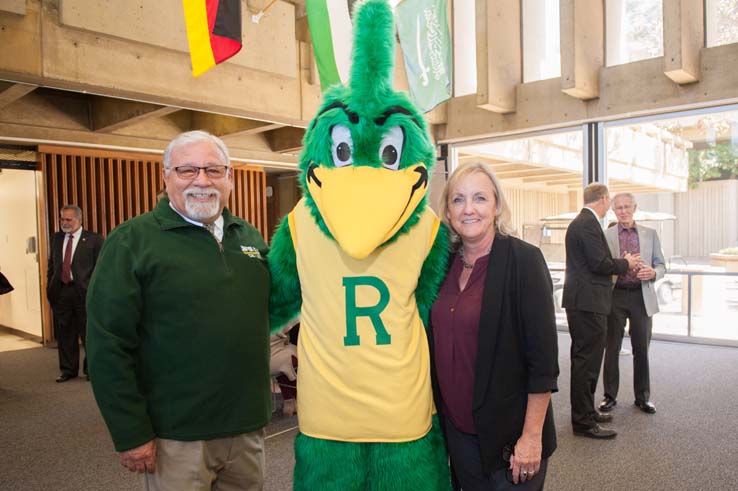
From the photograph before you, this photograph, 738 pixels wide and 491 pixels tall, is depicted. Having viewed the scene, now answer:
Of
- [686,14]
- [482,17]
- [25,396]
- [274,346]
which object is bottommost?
[25,396]

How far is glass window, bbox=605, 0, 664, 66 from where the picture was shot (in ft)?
20.8

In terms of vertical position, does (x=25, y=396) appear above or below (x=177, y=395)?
below

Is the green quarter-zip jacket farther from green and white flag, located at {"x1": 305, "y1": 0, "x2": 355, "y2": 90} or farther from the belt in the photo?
the belt

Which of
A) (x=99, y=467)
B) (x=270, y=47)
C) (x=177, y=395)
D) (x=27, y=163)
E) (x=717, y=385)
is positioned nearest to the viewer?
(x=177, y=395)

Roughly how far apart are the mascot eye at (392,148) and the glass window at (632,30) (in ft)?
19.2

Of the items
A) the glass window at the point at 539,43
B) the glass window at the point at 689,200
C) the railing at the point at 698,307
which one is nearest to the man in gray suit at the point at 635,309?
the glass window at the point at 689,200

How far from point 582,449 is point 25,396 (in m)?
4.40

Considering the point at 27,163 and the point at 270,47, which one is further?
the point at 27,163

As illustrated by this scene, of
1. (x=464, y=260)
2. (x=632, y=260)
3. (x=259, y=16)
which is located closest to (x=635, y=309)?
(x=632, y=260)

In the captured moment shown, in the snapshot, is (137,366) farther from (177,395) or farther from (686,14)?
(686,14)

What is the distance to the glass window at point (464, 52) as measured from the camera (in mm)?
7797

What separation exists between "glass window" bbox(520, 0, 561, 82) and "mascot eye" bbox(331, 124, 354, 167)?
6234mm

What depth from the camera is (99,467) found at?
3195 mm

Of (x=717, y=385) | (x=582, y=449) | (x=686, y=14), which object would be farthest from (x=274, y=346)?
(x=686, y=14)
